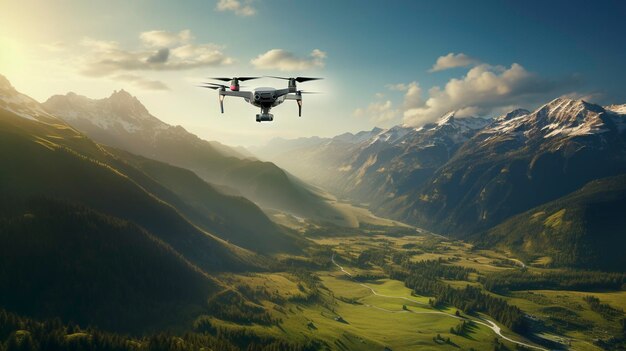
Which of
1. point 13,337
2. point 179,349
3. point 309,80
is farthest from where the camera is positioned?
point 179,349

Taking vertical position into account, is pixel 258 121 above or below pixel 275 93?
below

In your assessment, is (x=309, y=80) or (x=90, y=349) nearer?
(x=309, y=80)

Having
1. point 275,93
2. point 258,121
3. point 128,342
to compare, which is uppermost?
point 275,93

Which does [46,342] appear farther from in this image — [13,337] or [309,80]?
[309,80]

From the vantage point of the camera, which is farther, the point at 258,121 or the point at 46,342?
the point at 46,342

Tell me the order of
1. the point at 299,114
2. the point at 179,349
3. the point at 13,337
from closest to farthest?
1. the point at 299,114
2. the point at 13,337
3. the point at 179,349

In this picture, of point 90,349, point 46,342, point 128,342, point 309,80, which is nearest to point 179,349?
point 128,342

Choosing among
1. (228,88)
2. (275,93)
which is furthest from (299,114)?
(228,88)

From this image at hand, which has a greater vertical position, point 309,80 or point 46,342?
point 309,80

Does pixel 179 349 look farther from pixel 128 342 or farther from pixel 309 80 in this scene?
pixel 309 80
